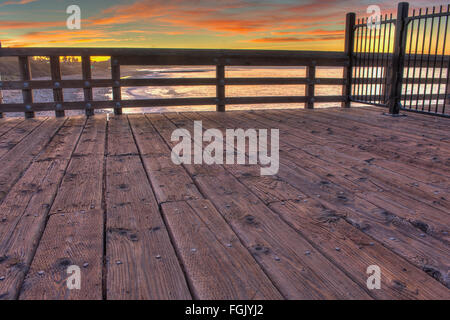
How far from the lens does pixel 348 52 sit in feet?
25.7

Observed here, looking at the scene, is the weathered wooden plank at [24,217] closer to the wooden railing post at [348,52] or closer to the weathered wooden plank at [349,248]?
the weathered wooden plank at [349,248]

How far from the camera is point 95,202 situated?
2.41 m

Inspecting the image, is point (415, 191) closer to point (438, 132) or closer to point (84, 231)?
point (84, 231)

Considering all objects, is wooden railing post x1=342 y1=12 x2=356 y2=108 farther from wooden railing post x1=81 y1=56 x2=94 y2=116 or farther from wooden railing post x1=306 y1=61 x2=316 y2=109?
wooden railing post x1=81 y1=56 x2=94 y2=116

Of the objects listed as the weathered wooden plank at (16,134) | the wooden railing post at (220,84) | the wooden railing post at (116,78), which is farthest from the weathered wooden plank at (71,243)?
the wooden railing post at (220,84)

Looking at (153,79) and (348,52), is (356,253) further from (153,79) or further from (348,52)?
(348,52)

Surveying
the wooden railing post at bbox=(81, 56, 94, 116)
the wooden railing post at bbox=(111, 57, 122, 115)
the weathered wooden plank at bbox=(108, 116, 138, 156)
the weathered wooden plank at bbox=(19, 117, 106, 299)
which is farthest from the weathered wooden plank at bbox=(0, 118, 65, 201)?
the wooden railing post at bbox=(111, 57, 122, 115)

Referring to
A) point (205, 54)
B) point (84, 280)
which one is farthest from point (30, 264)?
point (205, 54)

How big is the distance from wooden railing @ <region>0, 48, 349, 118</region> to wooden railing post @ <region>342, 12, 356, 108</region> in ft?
0.36

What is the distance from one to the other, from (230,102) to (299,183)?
4.76m

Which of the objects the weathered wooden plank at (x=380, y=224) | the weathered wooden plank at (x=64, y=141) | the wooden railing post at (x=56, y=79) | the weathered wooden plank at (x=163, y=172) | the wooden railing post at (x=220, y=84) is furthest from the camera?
the wooden railing post at (x=220, y=84)

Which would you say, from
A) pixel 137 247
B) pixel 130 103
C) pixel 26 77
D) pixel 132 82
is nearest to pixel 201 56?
pixel 132 82

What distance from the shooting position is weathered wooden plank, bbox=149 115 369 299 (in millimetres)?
1438

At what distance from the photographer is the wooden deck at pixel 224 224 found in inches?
58.4
